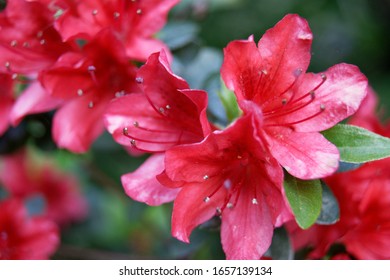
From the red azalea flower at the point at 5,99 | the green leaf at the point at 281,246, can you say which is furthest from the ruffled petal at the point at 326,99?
the red azalea flower at the point at 5,99

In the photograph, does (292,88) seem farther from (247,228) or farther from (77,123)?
(77,123)

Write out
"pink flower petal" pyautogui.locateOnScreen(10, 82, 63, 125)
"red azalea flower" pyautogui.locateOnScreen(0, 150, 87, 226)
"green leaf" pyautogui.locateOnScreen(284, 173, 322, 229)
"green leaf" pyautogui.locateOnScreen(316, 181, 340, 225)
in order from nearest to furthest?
"green leaf" pyautogui.locateOnScreen(284, 173, 322, 229) < "green leaf" pyautogui.locateOnScreen(316, 181, 340, 225) < "pink flower petal" pyautogui.locateOnScreen(10, 82, 63, 125) < "red azalea flower" pyautogui.locateOnScreen(0, 150, 87, 226)

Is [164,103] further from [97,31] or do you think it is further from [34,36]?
[34,36]

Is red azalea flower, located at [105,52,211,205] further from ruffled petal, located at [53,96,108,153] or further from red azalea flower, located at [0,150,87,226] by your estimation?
red azalea flower, located at [0,150,87,226]

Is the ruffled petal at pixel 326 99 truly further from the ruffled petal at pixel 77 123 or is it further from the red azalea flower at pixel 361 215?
the ruffled petal at pixel 77 123

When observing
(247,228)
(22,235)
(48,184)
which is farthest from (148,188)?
(48,184)

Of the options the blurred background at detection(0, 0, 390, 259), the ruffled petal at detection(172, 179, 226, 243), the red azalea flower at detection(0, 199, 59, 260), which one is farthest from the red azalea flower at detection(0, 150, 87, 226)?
the ruffled petal at detection(172, 179, 226, 243)
